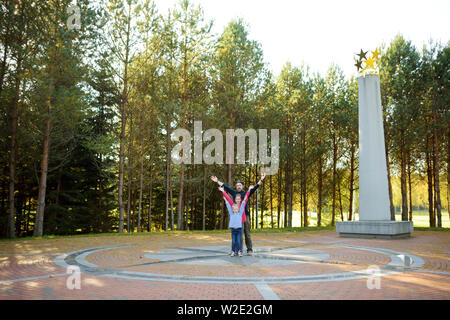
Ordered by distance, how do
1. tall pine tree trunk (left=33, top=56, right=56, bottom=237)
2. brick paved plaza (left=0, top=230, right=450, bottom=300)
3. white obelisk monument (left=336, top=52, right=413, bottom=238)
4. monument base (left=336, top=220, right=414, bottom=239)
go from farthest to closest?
1. tall pine tree trunk (left=33, top=56, right=56, bottom=237)
2. white obelisk monument (left=336, top=52, right=413, bottom=238)
3. monument base (left=336, top=220, right=414, bottom=239)
4. brick paved plaza (left=0, top=230, right=450, bottom=300)

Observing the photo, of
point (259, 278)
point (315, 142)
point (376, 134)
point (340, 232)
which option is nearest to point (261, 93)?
point (315, 142)

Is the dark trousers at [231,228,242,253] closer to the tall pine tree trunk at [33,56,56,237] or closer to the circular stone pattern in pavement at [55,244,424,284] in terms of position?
the circular stone pattern in pavement at [55,244,424,284]

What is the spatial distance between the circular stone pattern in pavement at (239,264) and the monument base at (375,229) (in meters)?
4.50

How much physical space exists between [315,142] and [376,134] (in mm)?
11969

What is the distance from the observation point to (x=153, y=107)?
22.8 m

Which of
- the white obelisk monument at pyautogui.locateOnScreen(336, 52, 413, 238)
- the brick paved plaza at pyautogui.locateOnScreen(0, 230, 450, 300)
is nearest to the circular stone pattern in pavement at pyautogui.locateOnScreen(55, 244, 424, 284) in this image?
the brick paved plaza at pyautogui.locateOnScreen(0, 230, 450, 300)

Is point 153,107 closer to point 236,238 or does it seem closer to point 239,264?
point 236,238

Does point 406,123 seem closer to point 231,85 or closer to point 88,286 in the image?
point 231,85

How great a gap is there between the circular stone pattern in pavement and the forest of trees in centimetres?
934

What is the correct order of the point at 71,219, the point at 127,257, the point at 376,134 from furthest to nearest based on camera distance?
1. the point at 71,219
2. the point at 376,134
3. the point at 127,257

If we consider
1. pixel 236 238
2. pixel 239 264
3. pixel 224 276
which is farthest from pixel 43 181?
pixel 224 276

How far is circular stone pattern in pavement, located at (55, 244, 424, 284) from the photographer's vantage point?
6.20 meters

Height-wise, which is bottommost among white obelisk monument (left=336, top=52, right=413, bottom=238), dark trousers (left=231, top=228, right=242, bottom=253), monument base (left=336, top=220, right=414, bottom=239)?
monument base (left=336, top=220, right=414, bottom=239)
